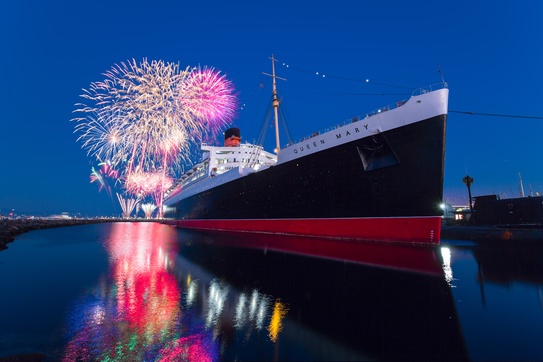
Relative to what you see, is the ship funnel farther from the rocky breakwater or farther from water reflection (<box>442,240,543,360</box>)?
water reflection (<box>442,240,543,360</box>)

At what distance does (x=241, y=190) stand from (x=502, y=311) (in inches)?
955

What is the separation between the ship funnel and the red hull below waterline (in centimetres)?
1820

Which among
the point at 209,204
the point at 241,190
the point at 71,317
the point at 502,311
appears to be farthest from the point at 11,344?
the point at 209,204

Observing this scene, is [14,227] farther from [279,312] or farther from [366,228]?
[279,312]

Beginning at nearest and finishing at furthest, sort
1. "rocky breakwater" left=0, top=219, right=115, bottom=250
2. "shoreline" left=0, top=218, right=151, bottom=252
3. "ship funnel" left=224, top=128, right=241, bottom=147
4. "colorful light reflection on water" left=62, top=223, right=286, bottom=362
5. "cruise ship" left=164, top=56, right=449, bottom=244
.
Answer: "colorful light reflection on water" left=62, top=223, right=286, bottom=362 → "cruise ship" left=164, top=56, right=449, bottom=244 → "shoreline" left=0, top=218, right=151, bottom=252 → "rocky breakwater" left=0, top=219, right=115, bottom=250 → "ship funnel" left=224, top=128, right=241, bottom=147

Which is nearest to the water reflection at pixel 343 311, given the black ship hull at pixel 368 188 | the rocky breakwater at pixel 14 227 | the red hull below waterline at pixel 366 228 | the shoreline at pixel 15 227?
the red hull below waterline at pixel 366 228

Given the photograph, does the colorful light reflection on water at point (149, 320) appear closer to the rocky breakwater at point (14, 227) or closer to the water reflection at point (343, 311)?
the water reflection at point (343, 311)

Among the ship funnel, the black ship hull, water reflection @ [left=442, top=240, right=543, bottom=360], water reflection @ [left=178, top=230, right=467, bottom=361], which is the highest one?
the ship funnel

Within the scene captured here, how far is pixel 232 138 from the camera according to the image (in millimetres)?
40562

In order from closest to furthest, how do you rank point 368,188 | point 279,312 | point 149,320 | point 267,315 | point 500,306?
point 149,320 < point 267,315 < point 279,312 < point 500,306 < point 368,188

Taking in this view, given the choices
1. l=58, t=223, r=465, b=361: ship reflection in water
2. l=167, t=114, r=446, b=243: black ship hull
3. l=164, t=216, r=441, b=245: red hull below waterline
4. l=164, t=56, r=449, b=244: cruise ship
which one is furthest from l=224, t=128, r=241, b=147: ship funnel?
l=58, t=223, r=465, b=361: ship reflection in water

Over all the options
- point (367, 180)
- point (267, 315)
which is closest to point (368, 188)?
point (367, 180)

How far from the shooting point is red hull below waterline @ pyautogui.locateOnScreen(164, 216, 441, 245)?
51.2 feet

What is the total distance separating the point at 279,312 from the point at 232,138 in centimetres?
3672
